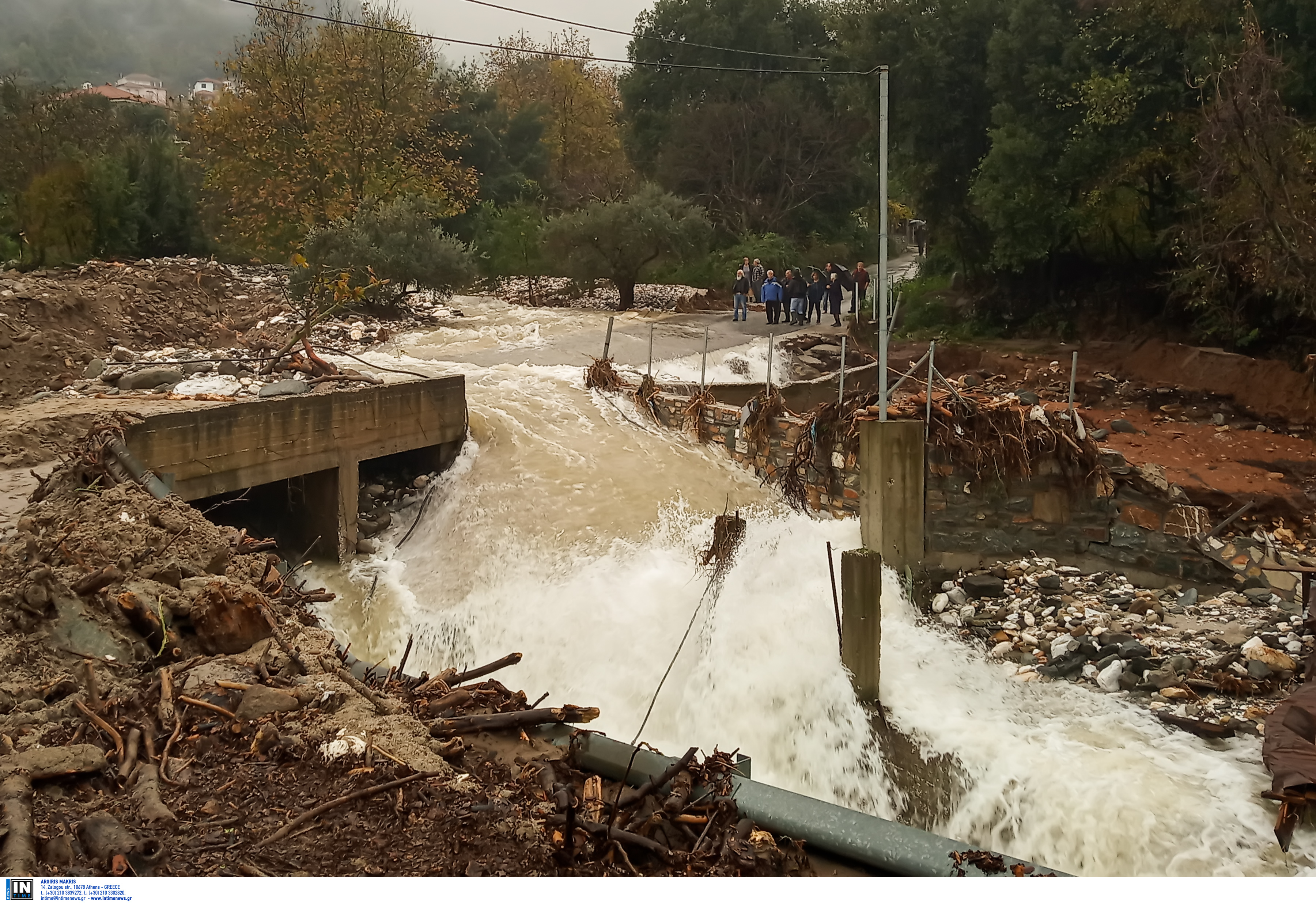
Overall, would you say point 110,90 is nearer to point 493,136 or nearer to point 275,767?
point 275,767

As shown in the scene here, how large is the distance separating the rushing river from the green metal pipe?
2.42 m

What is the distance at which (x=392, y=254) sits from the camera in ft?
60.5

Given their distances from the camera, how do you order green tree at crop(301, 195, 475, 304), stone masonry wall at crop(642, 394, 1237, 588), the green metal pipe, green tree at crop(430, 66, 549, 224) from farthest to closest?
green tree at crop(430, 66, 549, 224) → green tree at crop(301, 195, 475, 304) → stone masonry wall at crop(642, 394, 1237, 588) → the green metal pipe

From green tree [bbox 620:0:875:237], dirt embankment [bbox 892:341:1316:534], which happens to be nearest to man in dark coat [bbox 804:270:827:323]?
dirt embankment [bbox 892:341:1316:534]

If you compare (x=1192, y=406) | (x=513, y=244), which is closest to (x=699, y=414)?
(x=1192, y=406)

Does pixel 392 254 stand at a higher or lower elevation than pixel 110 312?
higher

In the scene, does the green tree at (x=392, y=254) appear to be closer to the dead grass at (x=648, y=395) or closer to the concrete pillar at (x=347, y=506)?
the dead grass at (x=648, y=395)

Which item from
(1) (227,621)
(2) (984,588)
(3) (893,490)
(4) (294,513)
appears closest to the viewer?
(1) (227,621)

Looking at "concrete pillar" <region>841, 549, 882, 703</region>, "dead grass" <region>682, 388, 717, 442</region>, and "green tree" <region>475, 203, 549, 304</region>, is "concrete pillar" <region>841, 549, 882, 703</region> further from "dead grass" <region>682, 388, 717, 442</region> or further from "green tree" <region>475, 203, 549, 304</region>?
"green tree" <region>475, 203, 549, 304</region>

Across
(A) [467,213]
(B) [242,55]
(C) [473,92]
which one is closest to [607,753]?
(B) [242,55]

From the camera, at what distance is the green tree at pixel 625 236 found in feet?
69.6

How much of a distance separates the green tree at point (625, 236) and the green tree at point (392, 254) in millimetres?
2906

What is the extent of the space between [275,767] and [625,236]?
18673 mm

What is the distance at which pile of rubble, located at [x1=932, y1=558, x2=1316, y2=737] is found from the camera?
625 centimetres
